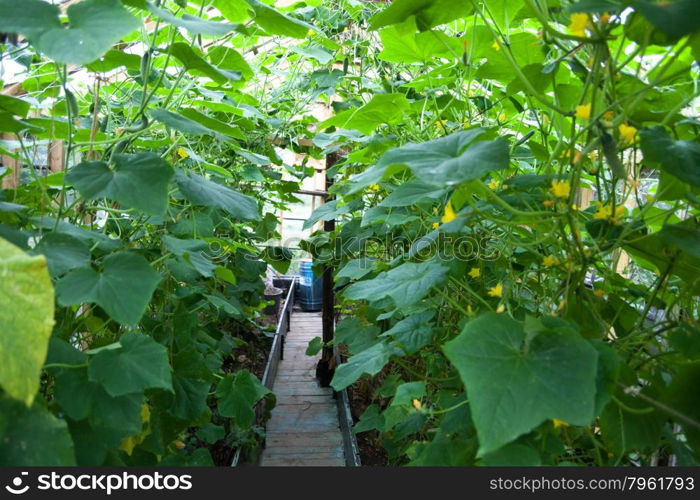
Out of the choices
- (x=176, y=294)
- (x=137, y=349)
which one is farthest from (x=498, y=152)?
(x=176, y=294)

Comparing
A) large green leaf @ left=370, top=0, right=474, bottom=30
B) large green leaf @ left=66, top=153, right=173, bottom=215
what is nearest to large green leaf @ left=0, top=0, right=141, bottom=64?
large green leaf @ left=66, top=153, right=173, bottom=215

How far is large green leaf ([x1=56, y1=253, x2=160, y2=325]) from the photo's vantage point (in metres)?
0.66

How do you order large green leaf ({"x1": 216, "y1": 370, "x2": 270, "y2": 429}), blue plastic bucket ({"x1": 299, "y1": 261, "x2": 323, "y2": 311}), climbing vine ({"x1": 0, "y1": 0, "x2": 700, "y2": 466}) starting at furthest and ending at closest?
blue plastic bucket ({"x1": 299, "y1": 261, "x2": 323, "y2": 311}), large green leaf ({"x1": 216, "y1": 370, "x2": 270, "y2": 429}), climbing vine ({"x1": 0, "y1": 0, "x2": 700, "y2": 466})

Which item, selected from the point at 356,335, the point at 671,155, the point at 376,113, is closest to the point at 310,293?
the point at 356,335

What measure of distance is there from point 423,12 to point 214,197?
462mm

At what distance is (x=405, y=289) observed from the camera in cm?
97

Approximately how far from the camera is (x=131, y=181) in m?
0.77

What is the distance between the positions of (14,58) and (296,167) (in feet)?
7.58

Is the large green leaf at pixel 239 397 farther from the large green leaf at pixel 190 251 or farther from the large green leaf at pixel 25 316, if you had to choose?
the large green leaf at pixel 25 316

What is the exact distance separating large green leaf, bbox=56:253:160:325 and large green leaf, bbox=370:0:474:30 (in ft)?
1.78

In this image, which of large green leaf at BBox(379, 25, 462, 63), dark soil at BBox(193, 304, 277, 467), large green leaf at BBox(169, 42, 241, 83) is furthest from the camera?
dark soil at BBox(193, 304, 277, 467)

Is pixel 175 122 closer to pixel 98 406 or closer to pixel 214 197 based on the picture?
pixel 214 197

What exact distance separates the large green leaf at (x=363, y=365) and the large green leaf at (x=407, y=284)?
0.18m

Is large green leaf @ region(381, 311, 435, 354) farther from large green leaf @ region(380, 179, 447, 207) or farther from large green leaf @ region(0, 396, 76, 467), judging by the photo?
large green leaf @ region(0, 396, 76, 467)
